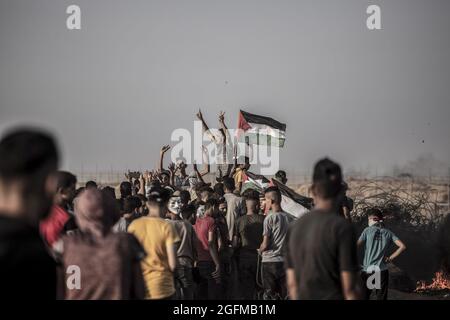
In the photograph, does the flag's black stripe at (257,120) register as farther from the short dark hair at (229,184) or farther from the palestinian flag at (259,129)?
the short dark hair at (229,184)

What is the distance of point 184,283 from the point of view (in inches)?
409

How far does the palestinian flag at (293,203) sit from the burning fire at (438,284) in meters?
2.73

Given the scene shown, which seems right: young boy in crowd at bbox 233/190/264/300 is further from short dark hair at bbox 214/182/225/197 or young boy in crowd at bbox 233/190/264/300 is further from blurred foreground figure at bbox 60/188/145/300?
blurred foreground figure at bbox 60/188/145/300

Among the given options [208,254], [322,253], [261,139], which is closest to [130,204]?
[208,254]

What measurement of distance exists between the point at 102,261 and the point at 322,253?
1.73 m

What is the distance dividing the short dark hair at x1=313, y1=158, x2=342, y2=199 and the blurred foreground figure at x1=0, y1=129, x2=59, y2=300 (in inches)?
113

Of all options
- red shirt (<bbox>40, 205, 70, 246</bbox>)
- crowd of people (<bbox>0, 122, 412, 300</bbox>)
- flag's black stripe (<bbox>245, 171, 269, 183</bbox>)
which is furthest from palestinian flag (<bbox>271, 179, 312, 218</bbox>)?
red shirt (<bbox>40, 205, 70, 246</bbox>)

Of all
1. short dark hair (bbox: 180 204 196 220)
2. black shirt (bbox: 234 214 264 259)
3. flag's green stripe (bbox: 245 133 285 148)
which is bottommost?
black shirt (bbox: 234 214 264 259)

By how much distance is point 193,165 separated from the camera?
15.4 meters

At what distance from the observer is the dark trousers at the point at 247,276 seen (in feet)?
41.5

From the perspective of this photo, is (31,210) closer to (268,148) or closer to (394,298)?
(394,298)

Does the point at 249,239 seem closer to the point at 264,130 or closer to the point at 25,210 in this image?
the point at 264,130

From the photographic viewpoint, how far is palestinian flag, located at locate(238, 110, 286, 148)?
675 inches
